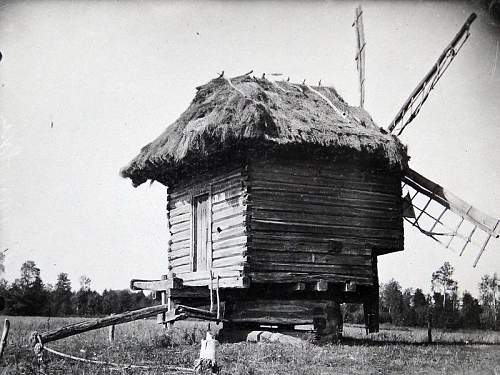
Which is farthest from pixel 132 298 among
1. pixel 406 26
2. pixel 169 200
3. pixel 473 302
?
pixel 406 26

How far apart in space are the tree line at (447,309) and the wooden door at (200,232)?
14161mm

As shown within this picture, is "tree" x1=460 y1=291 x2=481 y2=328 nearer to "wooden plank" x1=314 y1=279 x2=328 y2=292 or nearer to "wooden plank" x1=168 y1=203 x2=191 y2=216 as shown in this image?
"wooden plank" x1=314 y1=279 x2=328 y2=292

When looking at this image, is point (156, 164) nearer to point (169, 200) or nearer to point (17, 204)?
point (169, 200)

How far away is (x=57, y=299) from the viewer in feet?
148

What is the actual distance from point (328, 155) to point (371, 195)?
149 centimetres

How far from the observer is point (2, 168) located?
9969 mm

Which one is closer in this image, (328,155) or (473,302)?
(328,155)

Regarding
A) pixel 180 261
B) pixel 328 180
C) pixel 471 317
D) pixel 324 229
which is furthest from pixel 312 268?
pixel 471 317

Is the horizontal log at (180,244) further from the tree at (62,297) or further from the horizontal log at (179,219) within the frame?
the tree at (62,297)

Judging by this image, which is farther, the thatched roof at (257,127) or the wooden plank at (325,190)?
the wooden plank at (325,190)

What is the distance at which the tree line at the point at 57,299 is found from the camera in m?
36.0

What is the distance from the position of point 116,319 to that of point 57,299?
36765mm

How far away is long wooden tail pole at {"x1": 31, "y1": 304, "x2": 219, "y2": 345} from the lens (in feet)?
31.0

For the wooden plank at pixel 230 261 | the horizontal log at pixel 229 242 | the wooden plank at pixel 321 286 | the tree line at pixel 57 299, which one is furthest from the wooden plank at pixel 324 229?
the tree line at pixel 57 299
